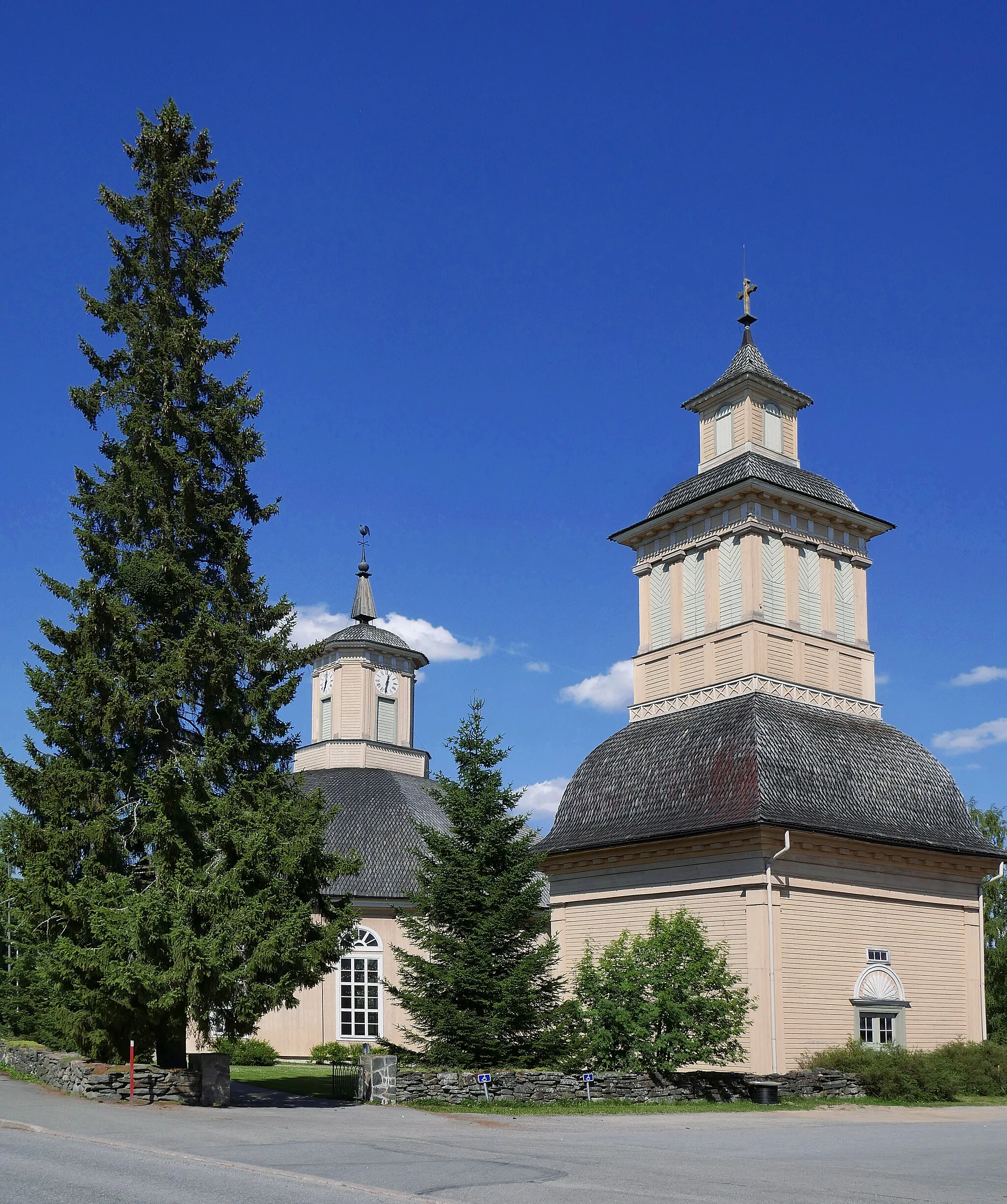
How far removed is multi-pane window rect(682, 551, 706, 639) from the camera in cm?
3228

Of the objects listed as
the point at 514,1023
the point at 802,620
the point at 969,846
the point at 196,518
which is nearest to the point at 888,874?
the point at 969,846

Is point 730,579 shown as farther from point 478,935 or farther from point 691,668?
point 478,935

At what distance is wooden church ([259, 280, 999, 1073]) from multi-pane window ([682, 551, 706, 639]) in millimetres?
51

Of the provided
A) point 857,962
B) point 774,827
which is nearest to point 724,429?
point 774,827

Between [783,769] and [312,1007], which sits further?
[312,1007]

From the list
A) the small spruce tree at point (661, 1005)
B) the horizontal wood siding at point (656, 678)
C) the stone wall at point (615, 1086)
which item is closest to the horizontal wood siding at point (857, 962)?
the stone wall at point (615, 1086)

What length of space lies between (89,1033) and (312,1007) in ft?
55.0

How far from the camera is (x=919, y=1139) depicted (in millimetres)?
17453

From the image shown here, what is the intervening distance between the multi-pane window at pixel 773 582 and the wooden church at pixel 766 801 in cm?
5

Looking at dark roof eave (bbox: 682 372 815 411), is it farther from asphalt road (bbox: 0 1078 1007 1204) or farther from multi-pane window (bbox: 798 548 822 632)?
asphalt road (bbox: 0 1078 1007 1204)

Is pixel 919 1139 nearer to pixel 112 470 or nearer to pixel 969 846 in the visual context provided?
pixel 969 846

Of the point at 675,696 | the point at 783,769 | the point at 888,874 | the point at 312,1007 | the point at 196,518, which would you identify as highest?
the point at 196,518

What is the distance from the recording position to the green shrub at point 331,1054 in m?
36.2

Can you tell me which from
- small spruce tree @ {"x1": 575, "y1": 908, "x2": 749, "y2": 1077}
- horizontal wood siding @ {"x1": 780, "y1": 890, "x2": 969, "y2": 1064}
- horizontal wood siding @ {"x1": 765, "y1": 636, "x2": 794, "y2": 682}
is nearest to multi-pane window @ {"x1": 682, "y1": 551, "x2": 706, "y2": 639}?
horizontal wood siding @ {"x1": 765, "y1": 636, "x2": 794, "y2": 682}
